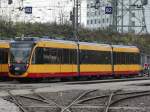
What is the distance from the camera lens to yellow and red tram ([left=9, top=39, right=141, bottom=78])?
35.3 metres

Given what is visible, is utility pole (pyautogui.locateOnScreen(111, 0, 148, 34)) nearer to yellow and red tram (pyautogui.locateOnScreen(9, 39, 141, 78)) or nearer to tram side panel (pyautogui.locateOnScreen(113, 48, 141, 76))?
tram side panel (pyautogui.locateOnScreen(113, 48, 141, 76))

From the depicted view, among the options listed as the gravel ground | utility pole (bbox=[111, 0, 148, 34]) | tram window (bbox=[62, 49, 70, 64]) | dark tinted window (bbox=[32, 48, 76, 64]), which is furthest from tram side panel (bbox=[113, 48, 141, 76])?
the gravel ground

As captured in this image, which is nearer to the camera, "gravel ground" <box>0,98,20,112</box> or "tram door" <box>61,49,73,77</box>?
"gravel ground" <box>0,98,20,112</box>

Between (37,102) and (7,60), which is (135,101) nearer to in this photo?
(37,102)

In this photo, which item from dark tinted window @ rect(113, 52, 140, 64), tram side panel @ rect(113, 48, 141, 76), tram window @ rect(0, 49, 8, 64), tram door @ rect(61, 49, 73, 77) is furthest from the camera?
tram side panel @ rect(113, 48, 141, 76)

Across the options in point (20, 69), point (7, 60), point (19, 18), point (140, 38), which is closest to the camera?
point (20, 69)

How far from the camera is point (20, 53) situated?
3572cm

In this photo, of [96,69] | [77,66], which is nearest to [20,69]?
[77,66]

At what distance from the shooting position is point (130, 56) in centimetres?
4934

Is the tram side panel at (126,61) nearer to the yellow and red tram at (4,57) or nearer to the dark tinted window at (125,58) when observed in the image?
the dark tinted window at (125,58)

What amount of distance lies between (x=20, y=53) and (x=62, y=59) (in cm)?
347

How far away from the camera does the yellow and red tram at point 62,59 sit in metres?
35.3

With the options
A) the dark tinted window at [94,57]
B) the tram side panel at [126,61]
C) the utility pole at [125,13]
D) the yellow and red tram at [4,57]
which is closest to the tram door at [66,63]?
the dark tinted window at [94,57]

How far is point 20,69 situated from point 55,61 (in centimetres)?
287
